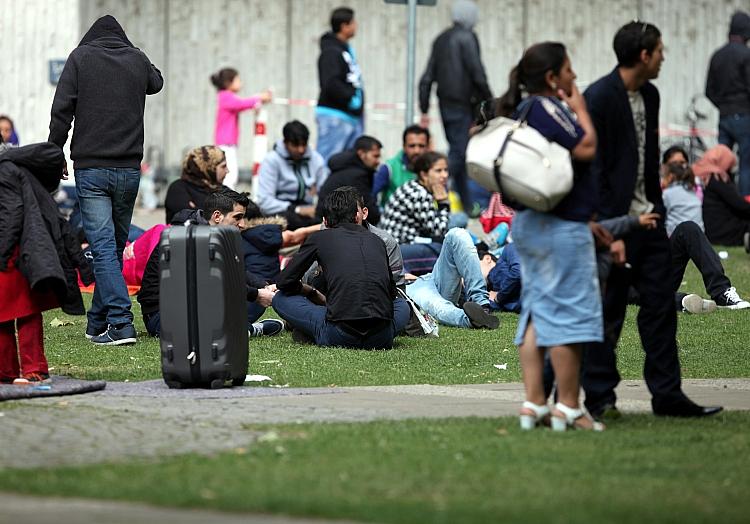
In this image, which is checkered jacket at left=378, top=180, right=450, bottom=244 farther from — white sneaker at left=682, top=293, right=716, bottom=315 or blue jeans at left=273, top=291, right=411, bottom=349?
blue jeans at left=273, top=291, right=411, bottom=349

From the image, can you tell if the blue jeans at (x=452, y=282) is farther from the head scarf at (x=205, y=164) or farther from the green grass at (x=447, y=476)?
the green grass at (x=447, y=476)

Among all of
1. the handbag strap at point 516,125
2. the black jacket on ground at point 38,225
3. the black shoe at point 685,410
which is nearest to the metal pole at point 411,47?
the black jacket on ground at point 38,225

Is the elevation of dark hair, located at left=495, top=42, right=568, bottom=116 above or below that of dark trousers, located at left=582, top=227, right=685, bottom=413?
above

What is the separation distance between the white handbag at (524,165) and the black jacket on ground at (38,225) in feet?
8.27

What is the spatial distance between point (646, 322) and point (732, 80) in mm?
13983

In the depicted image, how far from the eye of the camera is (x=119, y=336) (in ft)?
36.4

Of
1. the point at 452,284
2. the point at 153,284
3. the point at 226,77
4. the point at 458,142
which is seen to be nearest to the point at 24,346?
the point at 153,284

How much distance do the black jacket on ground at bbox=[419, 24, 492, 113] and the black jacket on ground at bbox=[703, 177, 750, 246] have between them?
128 inches

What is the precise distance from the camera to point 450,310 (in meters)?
12.7

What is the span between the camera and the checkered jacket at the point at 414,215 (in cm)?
1457

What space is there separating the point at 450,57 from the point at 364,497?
15434 mm

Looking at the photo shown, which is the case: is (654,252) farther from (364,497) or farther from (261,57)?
(261,57)

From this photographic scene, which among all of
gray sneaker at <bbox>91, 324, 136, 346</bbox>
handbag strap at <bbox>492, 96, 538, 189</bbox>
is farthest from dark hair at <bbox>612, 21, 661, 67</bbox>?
gray sneaker at <bbox>91, 324, 136, 346</bbox>

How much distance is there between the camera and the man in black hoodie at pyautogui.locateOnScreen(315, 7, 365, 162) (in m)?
19.1
